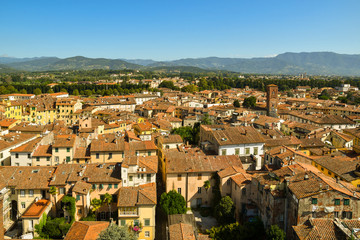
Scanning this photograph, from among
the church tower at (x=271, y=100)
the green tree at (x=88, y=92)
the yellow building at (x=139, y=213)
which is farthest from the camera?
the green tree at (x=88, y=92)

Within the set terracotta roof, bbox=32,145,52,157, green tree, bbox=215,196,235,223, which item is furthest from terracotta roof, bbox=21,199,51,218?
green tree, bbox=215,196,235,223

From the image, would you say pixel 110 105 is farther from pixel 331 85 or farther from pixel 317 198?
pixel 331 85

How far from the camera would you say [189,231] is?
25.7m

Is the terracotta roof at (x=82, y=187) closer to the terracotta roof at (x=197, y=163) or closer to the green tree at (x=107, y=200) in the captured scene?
the green tree at (x=107, y=200)

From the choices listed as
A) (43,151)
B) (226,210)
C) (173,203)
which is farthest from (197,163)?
(43,151)

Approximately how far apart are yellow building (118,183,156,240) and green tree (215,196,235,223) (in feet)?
22.0

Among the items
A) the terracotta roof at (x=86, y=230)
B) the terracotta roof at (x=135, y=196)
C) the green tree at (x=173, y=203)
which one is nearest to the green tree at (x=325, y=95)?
the green tree at (x=173, y=203)

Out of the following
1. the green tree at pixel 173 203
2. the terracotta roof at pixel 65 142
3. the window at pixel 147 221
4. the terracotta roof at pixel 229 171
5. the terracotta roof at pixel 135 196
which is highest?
the terracotta roof at pixel 65 142

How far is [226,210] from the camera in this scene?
29.5m

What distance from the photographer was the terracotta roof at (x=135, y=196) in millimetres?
28547

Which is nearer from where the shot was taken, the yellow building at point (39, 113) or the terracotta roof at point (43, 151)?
the terracotta roof at point (43, 151)

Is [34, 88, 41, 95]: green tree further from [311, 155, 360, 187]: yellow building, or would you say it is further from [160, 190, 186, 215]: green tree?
[311, 155, 360, 187]: yellow building

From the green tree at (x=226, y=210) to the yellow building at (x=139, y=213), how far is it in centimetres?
670

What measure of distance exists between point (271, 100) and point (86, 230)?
248 ft
